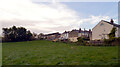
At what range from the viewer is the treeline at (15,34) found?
39594mm

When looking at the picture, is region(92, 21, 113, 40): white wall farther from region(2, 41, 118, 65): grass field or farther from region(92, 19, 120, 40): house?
region(2, 41, 118, 65): grass field

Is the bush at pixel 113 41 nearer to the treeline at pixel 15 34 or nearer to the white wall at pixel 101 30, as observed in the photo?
the white wall at pixel 101 30

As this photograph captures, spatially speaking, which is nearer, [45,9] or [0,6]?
[0,6]

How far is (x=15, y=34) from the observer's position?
41031mm

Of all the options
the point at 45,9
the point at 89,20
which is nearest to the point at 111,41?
the point at 89,20

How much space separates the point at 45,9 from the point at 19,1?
3.95 metres

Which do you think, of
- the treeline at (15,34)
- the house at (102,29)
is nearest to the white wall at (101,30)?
the house at (102,29)

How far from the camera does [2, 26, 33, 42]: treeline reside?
39.6m

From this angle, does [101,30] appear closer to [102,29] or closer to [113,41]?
[102,29]

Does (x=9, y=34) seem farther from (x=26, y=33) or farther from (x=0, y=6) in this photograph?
(x=0, y=6)

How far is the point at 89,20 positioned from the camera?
60.5 feet

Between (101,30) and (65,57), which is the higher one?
(101,30)

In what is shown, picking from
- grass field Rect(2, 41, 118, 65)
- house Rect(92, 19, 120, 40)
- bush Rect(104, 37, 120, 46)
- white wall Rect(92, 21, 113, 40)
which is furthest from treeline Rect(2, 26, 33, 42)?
bush Rect(104, 37, 120, 46)

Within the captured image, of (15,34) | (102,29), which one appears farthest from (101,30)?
(15,34)
